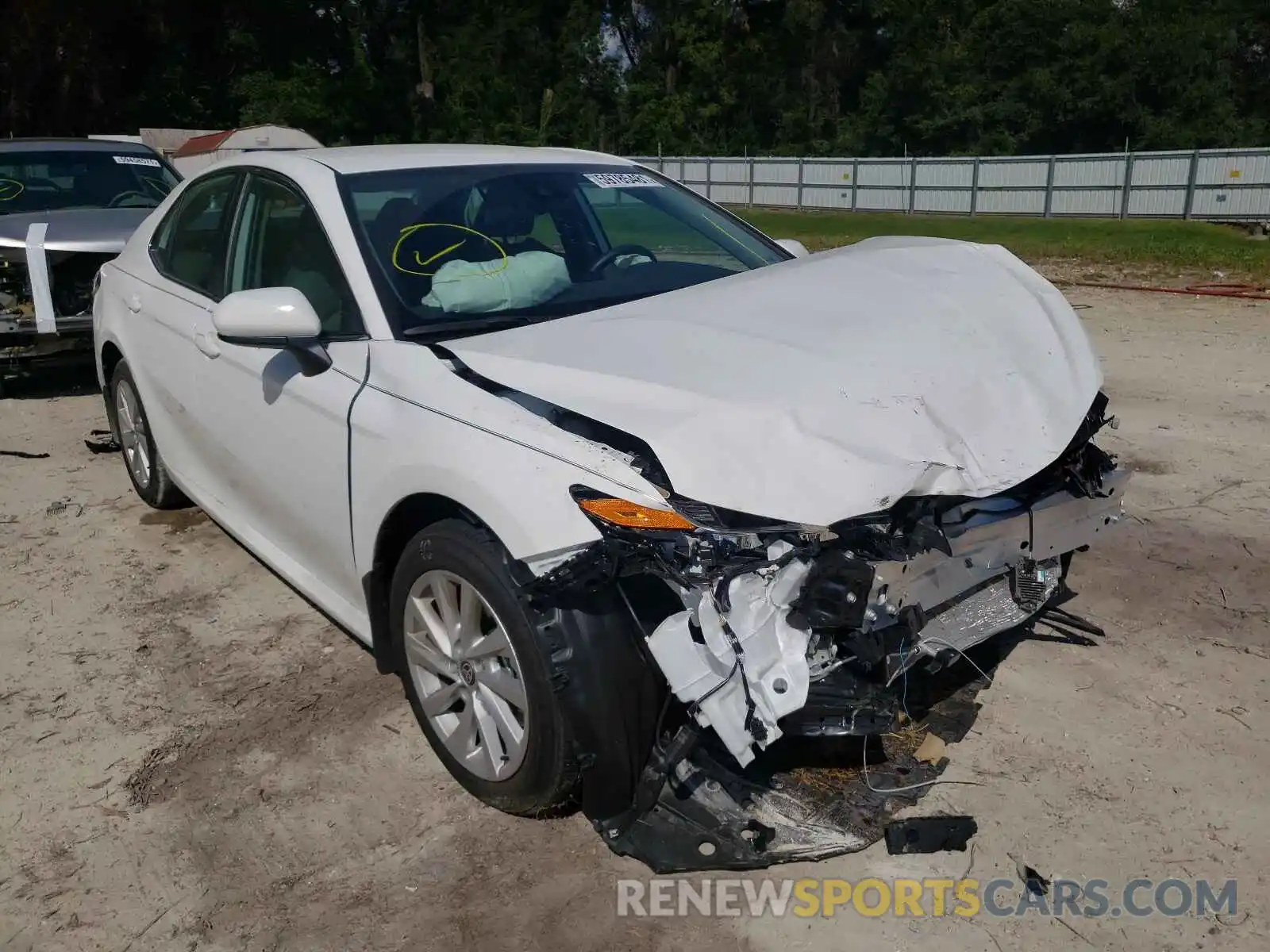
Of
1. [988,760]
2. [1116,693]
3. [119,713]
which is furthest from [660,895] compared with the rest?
[119,713]

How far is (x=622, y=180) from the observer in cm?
440

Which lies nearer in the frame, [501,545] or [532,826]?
[501,545]

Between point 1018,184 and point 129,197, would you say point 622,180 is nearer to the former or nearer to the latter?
point 129,197

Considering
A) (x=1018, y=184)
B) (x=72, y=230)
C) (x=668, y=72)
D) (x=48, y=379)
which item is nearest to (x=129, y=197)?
(x=72, y=230)

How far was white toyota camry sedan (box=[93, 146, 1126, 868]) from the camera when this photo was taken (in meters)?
2.62

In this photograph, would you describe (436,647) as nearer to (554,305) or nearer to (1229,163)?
(554,305)

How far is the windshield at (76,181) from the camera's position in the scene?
812cm

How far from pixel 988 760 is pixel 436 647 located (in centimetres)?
164

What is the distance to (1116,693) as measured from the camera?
359 centimetres

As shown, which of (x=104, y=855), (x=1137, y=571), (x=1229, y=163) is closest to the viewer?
(x=104, y=855)

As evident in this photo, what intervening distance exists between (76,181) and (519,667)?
7.50m

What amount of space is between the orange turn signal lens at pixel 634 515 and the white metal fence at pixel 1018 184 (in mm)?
23494

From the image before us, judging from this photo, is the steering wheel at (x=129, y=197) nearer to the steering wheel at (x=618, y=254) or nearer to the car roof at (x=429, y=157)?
the car roof at (x=429, y=157)

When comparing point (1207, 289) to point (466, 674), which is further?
point (1207, 289)
